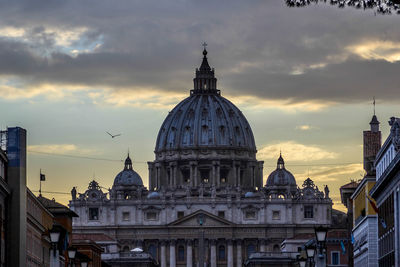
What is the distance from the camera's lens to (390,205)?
2714 inches

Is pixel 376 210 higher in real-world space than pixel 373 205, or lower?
lower

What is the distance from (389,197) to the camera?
227 feet

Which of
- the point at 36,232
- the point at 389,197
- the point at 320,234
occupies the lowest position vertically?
the point at 320,234

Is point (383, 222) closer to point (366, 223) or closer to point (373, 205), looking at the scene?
Result: point (373, 205)

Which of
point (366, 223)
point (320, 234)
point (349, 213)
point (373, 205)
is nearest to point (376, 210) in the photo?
point (373, 205)

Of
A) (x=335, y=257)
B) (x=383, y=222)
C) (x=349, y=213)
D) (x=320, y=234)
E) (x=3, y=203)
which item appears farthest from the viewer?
(x=335, y=257)

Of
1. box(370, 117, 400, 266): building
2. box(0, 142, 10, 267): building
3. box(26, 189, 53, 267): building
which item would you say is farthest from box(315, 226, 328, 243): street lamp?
box(26, 189, 53, 267): building

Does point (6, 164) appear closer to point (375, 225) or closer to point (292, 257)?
point (375, 225)

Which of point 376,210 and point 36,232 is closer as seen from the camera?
point 376,210

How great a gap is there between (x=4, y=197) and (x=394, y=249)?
17.0m

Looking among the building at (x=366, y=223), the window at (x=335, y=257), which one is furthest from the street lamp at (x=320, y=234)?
the window at (x=335, y=257)

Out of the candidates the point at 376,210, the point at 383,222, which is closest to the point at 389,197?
the point at 383,222

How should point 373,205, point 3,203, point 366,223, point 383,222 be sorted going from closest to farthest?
point 3,203 < point 383,222 < point 373,205 < point 366,223

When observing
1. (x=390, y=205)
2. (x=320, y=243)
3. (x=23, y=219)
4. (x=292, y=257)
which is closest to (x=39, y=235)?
(x=23, y=219)
